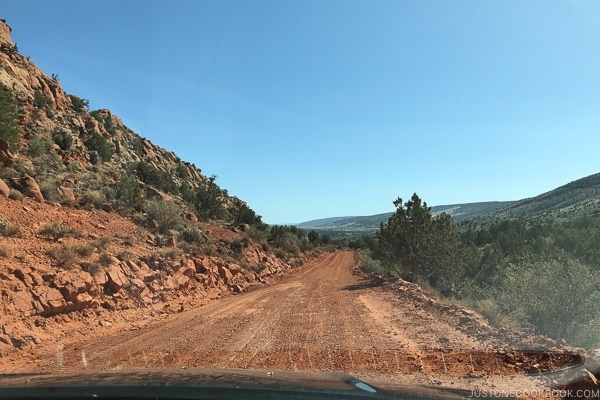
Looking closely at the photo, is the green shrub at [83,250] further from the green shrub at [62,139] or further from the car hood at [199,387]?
the green shrub at [62,139]

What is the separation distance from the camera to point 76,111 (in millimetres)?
40375

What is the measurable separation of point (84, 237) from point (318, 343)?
1100 centimetres

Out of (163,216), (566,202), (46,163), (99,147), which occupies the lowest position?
(566,202)

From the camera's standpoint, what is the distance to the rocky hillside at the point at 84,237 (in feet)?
39.2

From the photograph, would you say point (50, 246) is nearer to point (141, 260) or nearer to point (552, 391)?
point (141, 260)

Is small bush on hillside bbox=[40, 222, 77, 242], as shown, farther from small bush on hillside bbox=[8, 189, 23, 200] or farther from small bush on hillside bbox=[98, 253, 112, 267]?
small bush on hillside bbox=[8, 189, 23, 200]

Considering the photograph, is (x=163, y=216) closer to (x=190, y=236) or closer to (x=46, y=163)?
(x=190, y=236)

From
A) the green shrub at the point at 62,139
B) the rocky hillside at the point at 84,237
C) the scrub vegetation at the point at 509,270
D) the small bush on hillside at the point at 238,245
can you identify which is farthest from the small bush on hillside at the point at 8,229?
the green shrub at the point at 62,139

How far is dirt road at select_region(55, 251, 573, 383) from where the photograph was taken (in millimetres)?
7996

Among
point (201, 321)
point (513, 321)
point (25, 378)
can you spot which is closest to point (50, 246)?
point (201, 321)

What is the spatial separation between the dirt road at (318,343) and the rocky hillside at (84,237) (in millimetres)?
1493

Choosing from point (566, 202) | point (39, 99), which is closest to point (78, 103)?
point (39, 99)

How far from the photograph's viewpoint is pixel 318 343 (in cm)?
1018

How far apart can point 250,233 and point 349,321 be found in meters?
23.7
